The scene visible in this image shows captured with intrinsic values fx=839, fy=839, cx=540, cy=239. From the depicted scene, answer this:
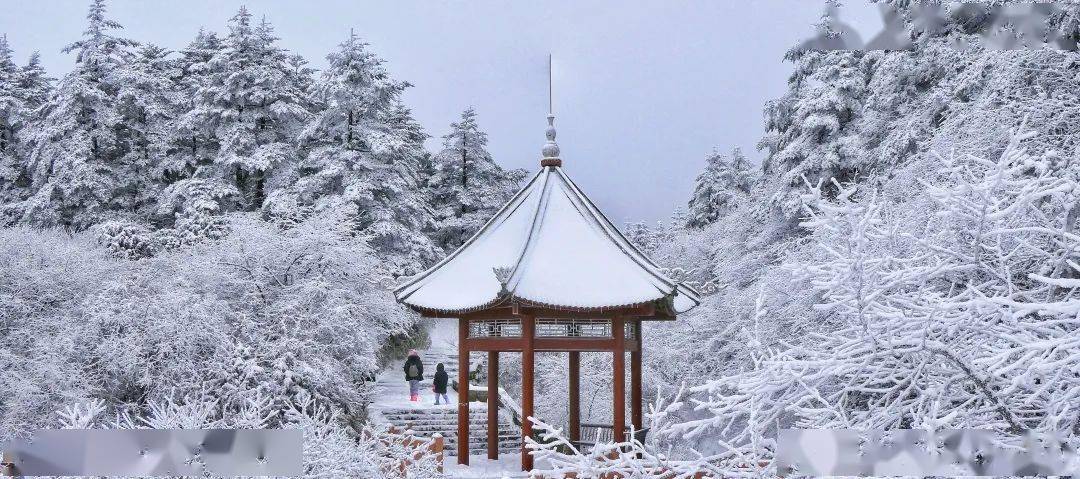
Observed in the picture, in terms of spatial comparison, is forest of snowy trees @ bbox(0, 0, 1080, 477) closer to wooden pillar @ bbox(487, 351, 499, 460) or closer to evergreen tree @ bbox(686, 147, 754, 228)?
evergreen tree @ bbox(686, 147, 754, 228)

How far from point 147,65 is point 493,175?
13.5 meters

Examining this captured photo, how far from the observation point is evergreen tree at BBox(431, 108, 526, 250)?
33438 mm

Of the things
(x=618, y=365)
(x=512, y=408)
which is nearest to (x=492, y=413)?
(x=618, y=365)

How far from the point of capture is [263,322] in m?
16.0

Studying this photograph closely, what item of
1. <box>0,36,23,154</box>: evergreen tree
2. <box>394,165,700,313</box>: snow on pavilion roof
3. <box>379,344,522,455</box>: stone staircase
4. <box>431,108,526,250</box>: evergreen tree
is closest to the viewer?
<box>394,165,700,313</box>: snow on pavilion roof

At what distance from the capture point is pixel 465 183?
34.5 metres

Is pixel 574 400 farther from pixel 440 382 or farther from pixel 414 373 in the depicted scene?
pixel 414 373

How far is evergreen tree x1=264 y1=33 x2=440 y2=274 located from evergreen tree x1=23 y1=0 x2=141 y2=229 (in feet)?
17.9

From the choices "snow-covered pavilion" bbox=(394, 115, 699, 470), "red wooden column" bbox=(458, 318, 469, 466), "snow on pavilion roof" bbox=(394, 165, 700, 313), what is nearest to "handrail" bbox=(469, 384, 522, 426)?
"snow-covered pavilion" bbox=(394, 115, 699, 470)

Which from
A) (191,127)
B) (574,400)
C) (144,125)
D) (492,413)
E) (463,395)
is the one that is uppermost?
(144,125)

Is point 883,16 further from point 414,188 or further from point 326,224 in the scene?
point 414,188

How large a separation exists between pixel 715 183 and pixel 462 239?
11.1 metres

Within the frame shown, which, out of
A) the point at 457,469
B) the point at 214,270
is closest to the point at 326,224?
the point at 214,270

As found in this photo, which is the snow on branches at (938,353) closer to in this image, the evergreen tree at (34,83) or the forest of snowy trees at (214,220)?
the forest of snowy trees at (214,220)
